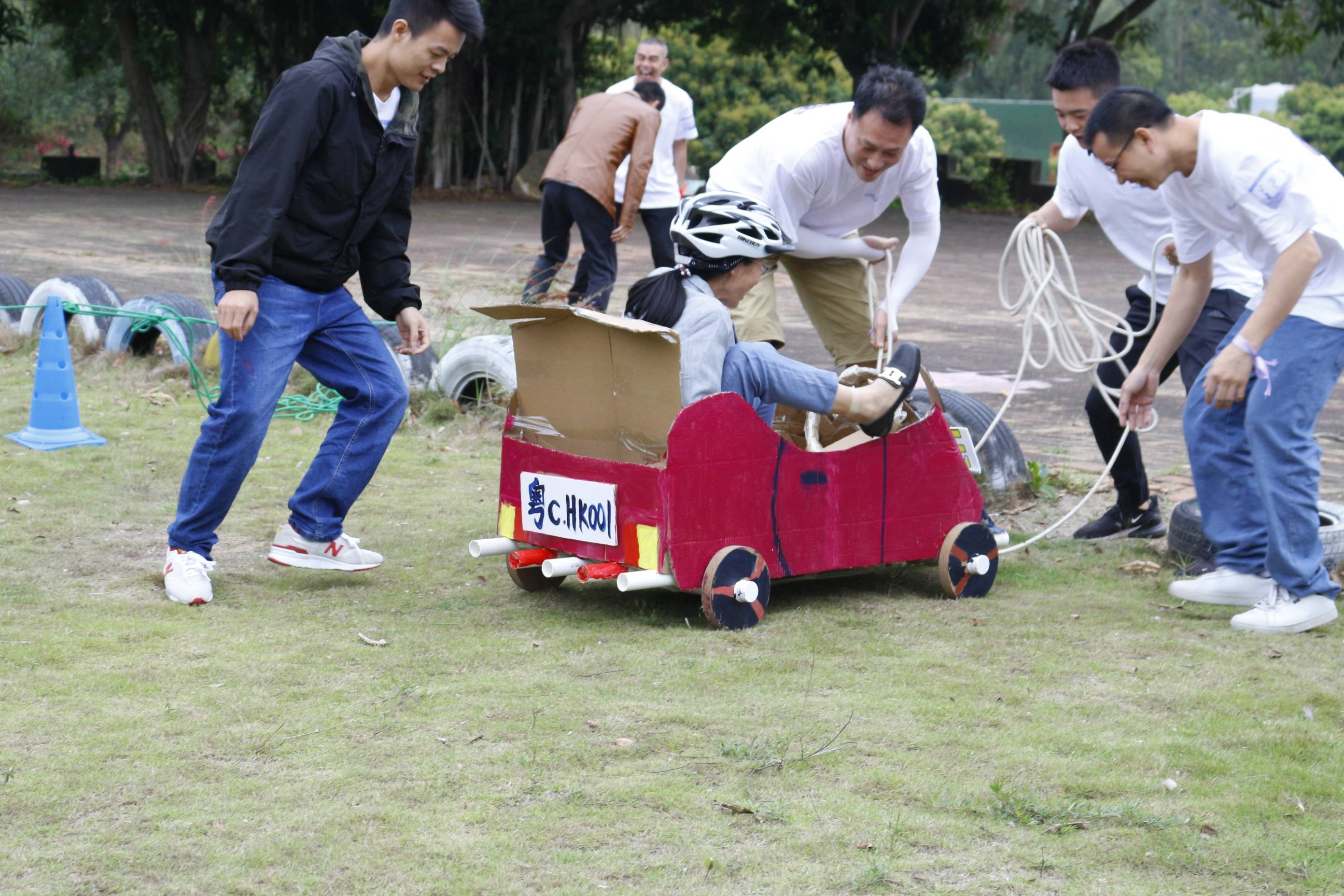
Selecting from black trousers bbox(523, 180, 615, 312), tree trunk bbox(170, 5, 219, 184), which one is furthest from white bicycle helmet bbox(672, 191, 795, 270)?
tree trunk bbox(170, 5, 219, 184)

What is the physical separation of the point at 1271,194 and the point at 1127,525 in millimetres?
1923

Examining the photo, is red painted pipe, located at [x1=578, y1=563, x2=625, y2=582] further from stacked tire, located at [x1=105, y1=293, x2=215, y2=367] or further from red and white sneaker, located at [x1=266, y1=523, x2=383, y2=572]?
stacked tire, located at [x1=105, y1=293, x2=215, y2=367]

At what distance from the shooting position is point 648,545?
3973 millimetres

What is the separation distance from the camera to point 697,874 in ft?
8.28

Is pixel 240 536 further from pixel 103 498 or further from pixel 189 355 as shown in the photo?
pixel 189 355

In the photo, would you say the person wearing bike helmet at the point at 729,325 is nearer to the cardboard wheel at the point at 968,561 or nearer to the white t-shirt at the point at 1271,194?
the cardboard wheel at the point at 968,561

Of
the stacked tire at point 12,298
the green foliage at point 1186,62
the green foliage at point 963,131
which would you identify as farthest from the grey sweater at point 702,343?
the green foliage at point 1186,62

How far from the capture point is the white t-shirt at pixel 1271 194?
3869 mm

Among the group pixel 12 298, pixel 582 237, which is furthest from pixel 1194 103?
pixel 12 298

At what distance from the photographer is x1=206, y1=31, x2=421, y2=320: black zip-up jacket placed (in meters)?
3.93

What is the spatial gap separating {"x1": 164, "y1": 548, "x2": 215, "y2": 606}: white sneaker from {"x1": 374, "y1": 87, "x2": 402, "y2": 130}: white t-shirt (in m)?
1.39

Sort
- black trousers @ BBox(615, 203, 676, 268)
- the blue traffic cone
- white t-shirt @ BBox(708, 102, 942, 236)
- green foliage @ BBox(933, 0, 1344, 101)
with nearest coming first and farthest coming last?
white t-shirt @ BBox(708, 102, 942, 236), the blue traffic cone, black trousers @ BBox(615, 203, 676, 268), green foliage @ BBox(933, 0, 1344, 101)

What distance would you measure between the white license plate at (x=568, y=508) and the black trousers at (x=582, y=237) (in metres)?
4.28

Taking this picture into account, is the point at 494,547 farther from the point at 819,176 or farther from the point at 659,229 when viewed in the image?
the point at 659,229
